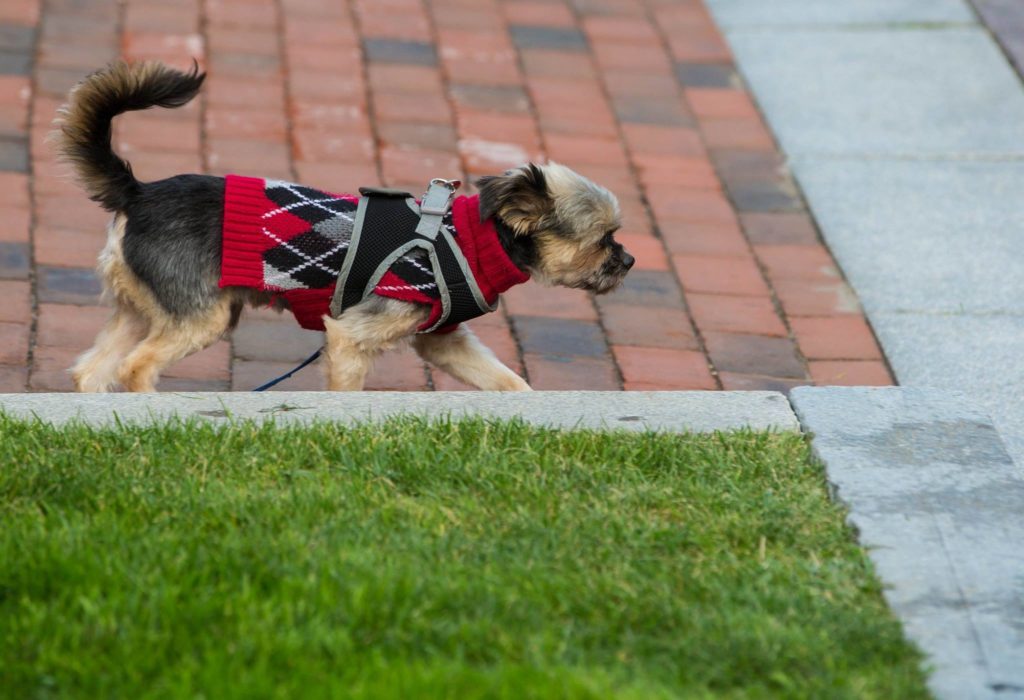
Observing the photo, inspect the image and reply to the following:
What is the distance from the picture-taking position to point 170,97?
438 cm

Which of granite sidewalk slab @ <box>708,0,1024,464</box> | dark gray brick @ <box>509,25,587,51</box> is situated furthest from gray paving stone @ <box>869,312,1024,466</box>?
dark gray brick @ <box>509,25,587,51</box>

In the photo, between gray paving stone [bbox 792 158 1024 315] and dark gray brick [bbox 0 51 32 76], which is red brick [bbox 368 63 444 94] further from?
gray paving stone [bbox 792 158 1024 315]

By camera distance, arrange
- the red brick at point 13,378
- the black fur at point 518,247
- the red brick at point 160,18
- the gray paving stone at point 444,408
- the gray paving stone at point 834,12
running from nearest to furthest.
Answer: the gray paving stone at point 444,408 < the black fur at point 518,247 < the red brick at point 13,378 < the red brick at point 160,18 < the gray paving stone at point 834,12

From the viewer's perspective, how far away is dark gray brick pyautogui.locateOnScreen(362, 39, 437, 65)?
7820mm

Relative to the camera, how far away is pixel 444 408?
13.7 ft

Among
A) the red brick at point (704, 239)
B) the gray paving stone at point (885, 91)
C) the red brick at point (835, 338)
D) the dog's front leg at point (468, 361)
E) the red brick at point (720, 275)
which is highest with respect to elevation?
the dog's front leg at point (468, 361)

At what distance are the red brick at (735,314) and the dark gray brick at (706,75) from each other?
2378 millimetres

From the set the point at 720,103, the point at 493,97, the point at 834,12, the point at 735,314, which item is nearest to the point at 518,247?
the point at 735,314

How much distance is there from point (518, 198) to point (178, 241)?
1.09 m

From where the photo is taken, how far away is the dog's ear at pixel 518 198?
14.5 feet

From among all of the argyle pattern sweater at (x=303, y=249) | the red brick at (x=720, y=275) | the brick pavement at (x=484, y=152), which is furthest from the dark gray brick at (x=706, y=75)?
the argyle pattern sweater at (x=303, y=249)

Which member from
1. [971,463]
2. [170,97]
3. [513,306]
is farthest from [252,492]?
[513,306]

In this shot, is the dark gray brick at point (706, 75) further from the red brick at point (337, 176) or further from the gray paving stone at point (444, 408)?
the gray paving stone at point (444, 408)

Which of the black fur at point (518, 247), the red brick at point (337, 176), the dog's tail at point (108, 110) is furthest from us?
the red brick at point (337, 176)
